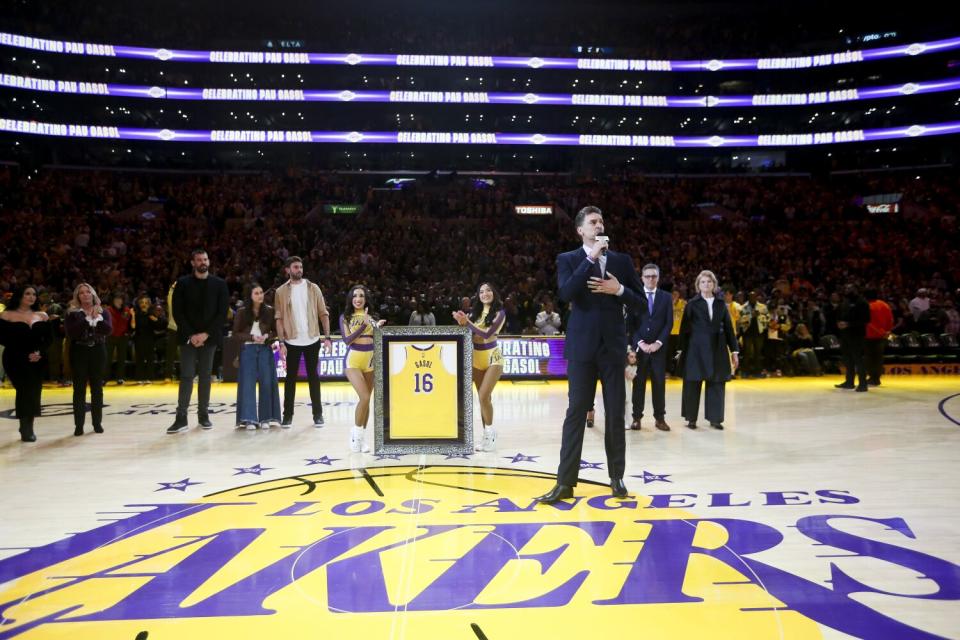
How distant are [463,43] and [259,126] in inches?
488

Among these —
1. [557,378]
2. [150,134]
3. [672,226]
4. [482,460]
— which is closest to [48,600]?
[482,460]

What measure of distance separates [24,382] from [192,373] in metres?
1.74

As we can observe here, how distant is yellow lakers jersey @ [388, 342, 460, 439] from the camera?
6.94 metres

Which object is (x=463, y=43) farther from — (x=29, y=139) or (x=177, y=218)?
(x=29, y=139)

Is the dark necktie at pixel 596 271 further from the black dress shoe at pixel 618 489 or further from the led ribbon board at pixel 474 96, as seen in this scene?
the led ribbon board at pixel 474 96

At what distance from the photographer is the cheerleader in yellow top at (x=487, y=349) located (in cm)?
722

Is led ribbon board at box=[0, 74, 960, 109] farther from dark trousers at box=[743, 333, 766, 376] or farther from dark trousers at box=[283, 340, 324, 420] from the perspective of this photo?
dark trousers at box=[283, 340, 324, 420]

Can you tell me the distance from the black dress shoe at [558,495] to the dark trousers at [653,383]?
3.76 meters

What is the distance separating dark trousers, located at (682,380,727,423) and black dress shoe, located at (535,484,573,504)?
4.18 metres

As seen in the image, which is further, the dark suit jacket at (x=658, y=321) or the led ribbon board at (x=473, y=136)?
the led ribbon board at (x=473, y=136)

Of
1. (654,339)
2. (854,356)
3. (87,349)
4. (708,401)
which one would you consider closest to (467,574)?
(654,339)

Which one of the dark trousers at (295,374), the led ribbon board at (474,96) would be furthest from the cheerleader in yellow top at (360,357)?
the led ribbon board at (474,96)

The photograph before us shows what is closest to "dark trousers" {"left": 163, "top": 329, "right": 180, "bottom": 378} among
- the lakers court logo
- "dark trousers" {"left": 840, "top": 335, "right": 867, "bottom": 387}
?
the lakers court logo

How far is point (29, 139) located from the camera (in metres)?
35.0
